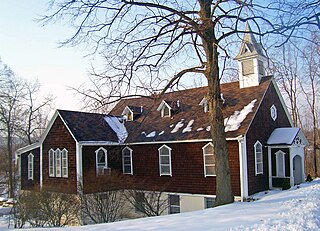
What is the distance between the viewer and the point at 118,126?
985 inches

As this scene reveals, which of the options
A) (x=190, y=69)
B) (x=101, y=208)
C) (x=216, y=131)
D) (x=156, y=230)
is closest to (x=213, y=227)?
(x=156, y=230)

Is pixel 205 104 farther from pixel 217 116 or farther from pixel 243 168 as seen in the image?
pixel 217 116

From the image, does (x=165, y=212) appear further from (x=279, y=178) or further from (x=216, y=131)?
(x=216, y=131)

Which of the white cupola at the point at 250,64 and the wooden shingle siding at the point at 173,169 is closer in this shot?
the wooden shingle siding at the point at 173,169

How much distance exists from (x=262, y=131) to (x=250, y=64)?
15.2 feet

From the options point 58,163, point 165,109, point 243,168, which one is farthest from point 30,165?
point 243,168

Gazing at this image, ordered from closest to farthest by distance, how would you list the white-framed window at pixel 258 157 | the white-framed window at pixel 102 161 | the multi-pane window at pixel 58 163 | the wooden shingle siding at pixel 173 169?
the wooden shingle siding at pixel 173 169 → the white-framed window at pixel 258 157 → the multi-pane window at pixel 58 163 → the white-framed window at pixel 102 161

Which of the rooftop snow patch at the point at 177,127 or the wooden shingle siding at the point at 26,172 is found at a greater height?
the rooftop snow patch at the point at 177,127

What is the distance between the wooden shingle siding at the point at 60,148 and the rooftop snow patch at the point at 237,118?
31.3ft

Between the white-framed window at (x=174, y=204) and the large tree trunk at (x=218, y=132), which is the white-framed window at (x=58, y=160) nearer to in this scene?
the white-framed window at (x=174, y=204)

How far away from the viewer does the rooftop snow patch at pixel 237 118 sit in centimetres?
1855

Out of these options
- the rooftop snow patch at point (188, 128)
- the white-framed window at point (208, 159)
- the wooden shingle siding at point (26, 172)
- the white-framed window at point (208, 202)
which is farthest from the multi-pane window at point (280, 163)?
the wooden shingle siding at point (26, 172)

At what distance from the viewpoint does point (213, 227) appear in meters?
7.52

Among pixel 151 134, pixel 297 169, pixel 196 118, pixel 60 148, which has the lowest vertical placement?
pixel 297 169
